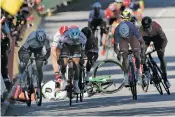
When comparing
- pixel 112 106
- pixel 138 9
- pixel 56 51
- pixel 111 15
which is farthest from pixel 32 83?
pixel 138 9

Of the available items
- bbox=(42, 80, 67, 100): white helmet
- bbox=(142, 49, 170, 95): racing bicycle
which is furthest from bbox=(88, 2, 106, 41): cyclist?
bbox=(42, 80, 67, 100): white helmet

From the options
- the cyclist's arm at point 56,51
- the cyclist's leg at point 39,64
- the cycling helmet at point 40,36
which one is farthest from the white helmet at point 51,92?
the cycling helmet at point 40,36

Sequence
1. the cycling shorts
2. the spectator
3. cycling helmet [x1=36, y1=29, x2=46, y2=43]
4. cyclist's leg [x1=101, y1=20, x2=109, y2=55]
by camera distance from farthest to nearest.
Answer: cyclist's leg [x1=101, y1=20, x2=109, y2=55] → the spectator → the cycling shorts → cycling helmet [x1=36, y1=29, x2=46, y2=43]

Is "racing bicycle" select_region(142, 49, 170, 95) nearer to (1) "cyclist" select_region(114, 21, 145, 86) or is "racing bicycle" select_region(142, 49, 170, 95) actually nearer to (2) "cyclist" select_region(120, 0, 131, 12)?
(1) "cyclist" select_region(114, 21, 145, 86)

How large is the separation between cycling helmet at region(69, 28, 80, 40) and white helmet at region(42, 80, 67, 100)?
1383 millimetres

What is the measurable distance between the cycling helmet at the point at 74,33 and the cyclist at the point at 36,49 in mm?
464

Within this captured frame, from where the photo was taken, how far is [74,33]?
1900cm

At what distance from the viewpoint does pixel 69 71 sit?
19.2 m

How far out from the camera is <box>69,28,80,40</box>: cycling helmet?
19000 millimetres

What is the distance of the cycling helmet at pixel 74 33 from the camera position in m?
19.0

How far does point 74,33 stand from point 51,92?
5.32 feet

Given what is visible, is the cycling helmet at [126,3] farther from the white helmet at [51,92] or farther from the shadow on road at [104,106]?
the white helmet at [51,92]

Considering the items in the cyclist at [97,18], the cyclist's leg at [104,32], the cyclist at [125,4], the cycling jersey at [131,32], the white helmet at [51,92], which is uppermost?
the cyclist at [125,4]

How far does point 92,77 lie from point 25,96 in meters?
2.21
